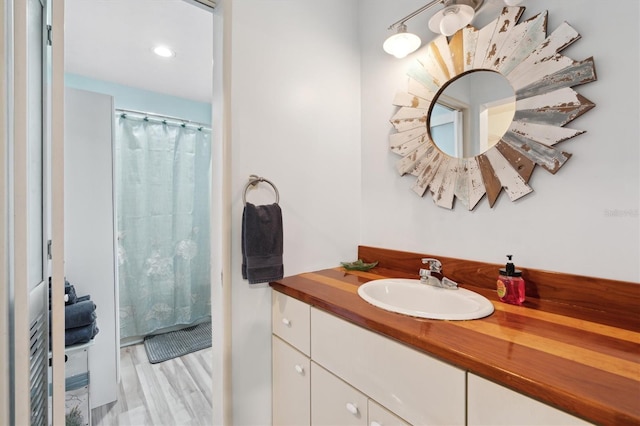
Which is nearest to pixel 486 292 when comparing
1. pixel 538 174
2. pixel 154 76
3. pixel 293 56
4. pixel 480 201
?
pixel 480 201

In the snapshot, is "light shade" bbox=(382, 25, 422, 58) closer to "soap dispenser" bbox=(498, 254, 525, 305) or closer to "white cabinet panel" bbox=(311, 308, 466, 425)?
"soap dispenser" bbox=(498, 254, 525, 305)

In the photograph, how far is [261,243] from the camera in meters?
1.19

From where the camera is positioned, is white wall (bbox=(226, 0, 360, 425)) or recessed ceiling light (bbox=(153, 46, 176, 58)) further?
recessed ceiling light (bbox=(153, 46, 176, 58))

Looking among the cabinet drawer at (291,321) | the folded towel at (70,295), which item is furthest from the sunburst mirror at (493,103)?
the folded towel at (70,295)

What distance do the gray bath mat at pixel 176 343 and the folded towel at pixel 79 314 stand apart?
923mm

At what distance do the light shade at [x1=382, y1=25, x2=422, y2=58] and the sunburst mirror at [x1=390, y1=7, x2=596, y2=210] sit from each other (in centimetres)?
7

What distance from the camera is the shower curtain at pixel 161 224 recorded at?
2.51m

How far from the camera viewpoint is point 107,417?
1.67 m

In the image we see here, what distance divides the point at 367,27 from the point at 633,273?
5.09 ft

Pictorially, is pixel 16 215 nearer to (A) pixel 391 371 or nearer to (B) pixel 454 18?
(A) pixel 391 371

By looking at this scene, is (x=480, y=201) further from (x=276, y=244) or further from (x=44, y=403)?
(x=44, y=403)

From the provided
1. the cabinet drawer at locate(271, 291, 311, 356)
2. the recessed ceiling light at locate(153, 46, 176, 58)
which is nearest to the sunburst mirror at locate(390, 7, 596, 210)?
the cabinet drawer at locate(271, 291, 311, 356)

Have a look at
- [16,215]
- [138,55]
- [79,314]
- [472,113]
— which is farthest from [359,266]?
[138,55]

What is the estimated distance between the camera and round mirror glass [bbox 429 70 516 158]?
3.62ft
